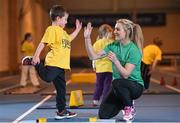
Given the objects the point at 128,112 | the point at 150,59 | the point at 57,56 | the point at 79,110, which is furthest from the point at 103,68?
the point at 150,59

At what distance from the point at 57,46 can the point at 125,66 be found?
1331mm

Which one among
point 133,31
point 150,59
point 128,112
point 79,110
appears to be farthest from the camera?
point 150,59

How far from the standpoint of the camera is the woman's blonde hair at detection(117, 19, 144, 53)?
25.3 ft

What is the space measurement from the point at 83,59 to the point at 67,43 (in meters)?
33.1

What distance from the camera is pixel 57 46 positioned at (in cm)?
828

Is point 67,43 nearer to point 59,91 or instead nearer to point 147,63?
A: point 59,91

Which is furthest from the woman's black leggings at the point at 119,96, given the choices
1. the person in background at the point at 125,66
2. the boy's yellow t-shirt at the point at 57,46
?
the boy's yellow t-shirt at the point at 57,46

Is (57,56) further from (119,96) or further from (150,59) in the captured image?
(150,59)

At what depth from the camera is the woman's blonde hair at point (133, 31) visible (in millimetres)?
7703

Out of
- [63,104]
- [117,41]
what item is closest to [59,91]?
[63,104]

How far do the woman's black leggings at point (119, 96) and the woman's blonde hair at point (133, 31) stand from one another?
634 mm

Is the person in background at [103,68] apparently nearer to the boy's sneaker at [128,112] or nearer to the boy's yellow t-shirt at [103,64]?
the boy's yellow t-shirt at [103,64]

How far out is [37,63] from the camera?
314 inches

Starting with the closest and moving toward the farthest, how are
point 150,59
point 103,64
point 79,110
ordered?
point 79,110, point 103,64, point 150,59
